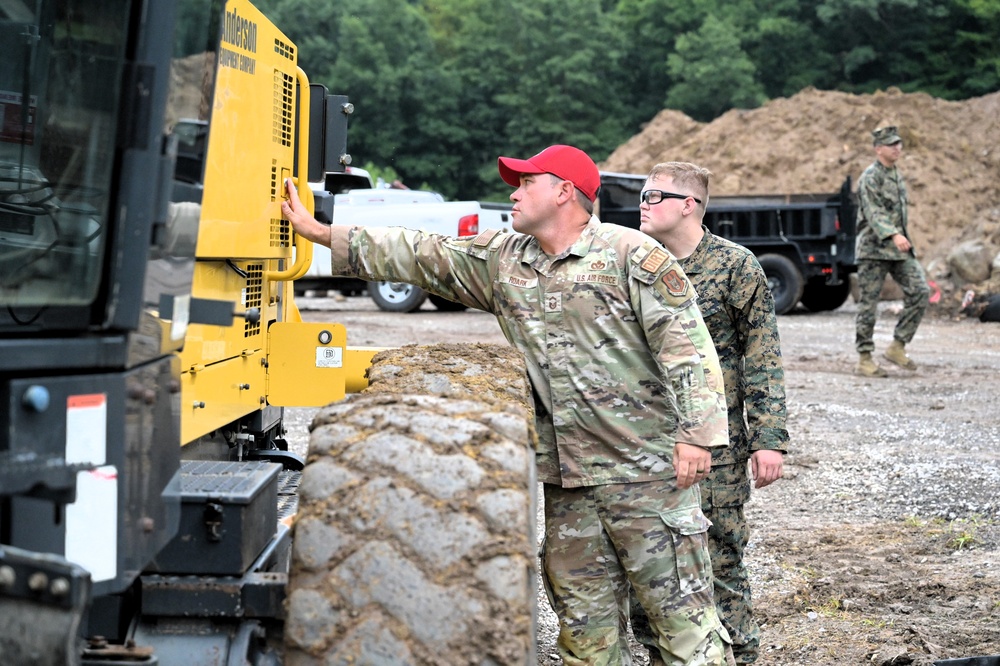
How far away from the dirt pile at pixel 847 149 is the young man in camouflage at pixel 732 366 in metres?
22.5

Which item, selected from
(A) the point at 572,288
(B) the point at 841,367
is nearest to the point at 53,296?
(A) the point at 572,288

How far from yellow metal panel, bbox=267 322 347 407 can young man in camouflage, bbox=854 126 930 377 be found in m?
8.43

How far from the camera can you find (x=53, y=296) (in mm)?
2131

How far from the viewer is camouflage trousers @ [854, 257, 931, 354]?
38.8 feet

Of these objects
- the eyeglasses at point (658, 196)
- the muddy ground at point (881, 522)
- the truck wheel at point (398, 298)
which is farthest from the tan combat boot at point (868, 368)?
Result: the eyeglasses at point (658, 196)

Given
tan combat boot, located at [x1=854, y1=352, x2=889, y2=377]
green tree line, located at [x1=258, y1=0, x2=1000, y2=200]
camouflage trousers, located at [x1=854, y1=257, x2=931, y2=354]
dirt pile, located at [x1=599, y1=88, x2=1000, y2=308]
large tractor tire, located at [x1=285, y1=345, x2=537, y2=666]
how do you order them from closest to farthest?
large tractor tire, located at [x1=285, y1=345, x2=537, y2=666] < camouflage trousers, located at [x1=854, y1=257, x2=931, y2=354] < tan combat boot, located at [x1=854, y1=352, x2=889, y2=377] < dirt pile, located at [x1=599, y1=88, x2=1000, y2=308] < green tree line, located at [x1=258, y1=0, x2=1000, y2=200]

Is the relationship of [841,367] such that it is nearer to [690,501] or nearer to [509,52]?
[690,501]

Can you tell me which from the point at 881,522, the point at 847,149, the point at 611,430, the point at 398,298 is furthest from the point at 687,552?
the point at 847,149

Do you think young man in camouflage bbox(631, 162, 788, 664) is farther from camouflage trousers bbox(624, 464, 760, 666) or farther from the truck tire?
the truck tire

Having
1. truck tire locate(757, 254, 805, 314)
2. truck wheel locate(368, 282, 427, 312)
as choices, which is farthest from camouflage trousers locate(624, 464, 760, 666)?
truck tire locate(757, 254, 805, 314)

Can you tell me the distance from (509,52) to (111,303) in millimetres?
45324

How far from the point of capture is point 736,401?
14.9 ft

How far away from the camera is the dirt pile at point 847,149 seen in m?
27.2

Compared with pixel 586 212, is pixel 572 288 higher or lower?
lower
